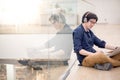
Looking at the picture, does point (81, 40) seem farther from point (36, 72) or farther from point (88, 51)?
point (36, 72)

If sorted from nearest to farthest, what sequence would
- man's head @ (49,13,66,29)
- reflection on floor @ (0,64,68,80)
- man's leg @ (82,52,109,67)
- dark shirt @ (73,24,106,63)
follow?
1. man's leg @ (82,52,109,67)
2. dark shirt @ (73,24,106,63)
3. reflection on floor @ (0,64,68,80)
4. man's head @ (49,13,66,29)

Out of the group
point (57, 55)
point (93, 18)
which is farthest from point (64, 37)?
point (93, 18)

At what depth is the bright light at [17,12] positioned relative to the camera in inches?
219

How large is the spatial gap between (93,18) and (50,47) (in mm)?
952

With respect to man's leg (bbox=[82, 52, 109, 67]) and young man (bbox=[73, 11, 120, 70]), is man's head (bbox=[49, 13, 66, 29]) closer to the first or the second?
young man (bbox=[73, 11, 120, 70])

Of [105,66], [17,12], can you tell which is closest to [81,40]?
[105,66]

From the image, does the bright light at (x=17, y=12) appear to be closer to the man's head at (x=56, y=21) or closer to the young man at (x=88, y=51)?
the man's head at (x=56, y=21)

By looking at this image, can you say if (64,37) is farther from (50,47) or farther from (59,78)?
(59,78)

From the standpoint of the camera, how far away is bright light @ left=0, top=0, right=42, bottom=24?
18.2 ft

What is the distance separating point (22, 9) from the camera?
5.86 meters

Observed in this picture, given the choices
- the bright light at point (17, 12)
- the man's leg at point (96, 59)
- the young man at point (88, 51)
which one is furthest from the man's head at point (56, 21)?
the bright light at point (17, 12)

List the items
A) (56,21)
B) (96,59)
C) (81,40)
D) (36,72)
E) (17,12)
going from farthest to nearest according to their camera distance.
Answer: (17,12) < (36,72) < (56,21) < (81,40) < (96,59)

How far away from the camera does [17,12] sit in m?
6.14

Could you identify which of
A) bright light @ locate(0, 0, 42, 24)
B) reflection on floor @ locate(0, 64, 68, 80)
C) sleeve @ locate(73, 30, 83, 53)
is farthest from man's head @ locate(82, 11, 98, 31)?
bright light @ locate(0, 0, 42, 24)
